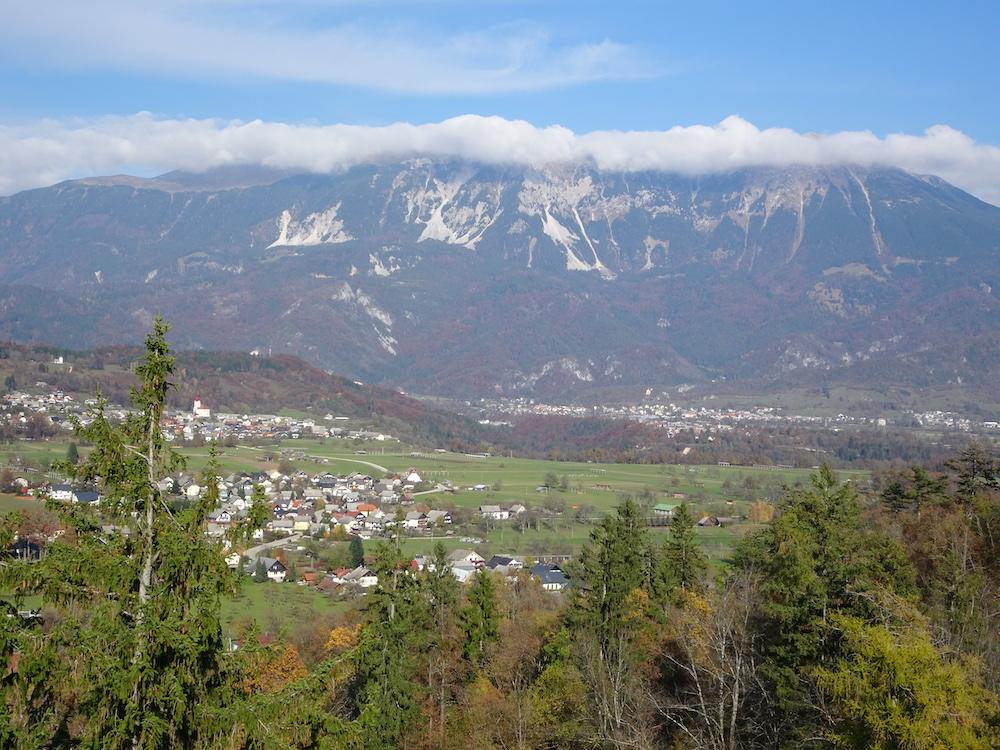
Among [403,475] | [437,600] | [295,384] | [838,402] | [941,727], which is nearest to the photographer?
[941,727]

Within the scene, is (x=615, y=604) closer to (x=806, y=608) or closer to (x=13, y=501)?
(x=806, y=608)

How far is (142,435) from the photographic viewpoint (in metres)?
8.23

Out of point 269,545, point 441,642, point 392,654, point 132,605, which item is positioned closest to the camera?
point 132,605

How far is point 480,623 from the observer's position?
84.1 ft

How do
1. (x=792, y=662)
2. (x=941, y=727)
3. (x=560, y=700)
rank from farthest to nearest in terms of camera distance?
(x=560, y=700), (x=792, y=662), (x=941, y=727)

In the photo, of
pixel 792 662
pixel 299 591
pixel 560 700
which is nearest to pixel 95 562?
pixel 792 662

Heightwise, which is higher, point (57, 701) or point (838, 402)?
point (57, 701)

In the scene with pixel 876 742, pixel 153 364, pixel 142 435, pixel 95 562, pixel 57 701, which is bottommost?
pixel 876 742

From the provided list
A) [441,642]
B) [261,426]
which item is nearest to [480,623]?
[441,642]

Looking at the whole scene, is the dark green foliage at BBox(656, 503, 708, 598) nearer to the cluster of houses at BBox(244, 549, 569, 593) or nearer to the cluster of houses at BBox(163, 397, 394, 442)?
the cluster of houses at BBox(244, 549, 569, 593)

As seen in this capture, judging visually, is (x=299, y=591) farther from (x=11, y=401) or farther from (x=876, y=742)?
(x=11, y=401)

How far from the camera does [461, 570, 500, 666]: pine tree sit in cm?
2544

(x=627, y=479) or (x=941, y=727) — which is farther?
(x=627, y=479)

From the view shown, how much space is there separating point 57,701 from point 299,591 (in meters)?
36.9
